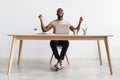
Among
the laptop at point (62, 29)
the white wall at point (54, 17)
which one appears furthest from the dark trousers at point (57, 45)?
the white wall at point (54, 17)

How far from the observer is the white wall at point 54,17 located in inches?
197

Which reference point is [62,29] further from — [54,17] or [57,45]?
[54,17]

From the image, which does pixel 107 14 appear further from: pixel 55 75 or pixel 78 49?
pixel 55 75

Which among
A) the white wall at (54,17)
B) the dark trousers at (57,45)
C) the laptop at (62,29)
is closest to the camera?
the laptop at (62,29)

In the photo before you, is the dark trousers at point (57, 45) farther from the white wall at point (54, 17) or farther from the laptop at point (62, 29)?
the white wall at point (54, 17)

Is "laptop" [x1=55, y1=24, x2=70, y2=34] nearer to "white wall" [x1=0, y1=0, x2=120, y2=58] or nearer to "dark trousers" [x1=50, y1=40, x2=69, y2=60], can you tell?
"dark trousers" [x1=50, y1=40, x2=69, y2=60]

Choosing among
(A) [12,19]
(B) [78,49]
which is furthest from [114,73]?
(A) [12,19]

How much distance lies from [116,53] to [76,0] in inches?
54.8

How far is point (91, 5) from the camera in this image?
16.5 ft

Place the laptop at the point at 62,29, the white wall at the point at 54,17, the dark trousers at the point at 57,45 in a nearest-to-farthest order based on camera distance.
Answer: the laptop at the point at 62,29 → the dark trousers at the point at 57,45 → the white wall at the point at 54,17

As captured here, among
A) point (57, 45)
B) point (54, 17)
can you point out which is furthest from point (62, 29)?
point (54, 17)

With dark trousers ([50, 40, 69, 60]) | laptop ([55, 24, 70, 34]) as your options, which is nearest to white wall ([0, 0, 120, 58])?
dark trousers ([50, 40, 69, 60])

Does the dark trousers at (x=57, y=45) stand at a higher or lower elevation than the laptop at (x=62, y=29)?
lower

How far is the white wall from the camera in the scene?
16.4 ft
